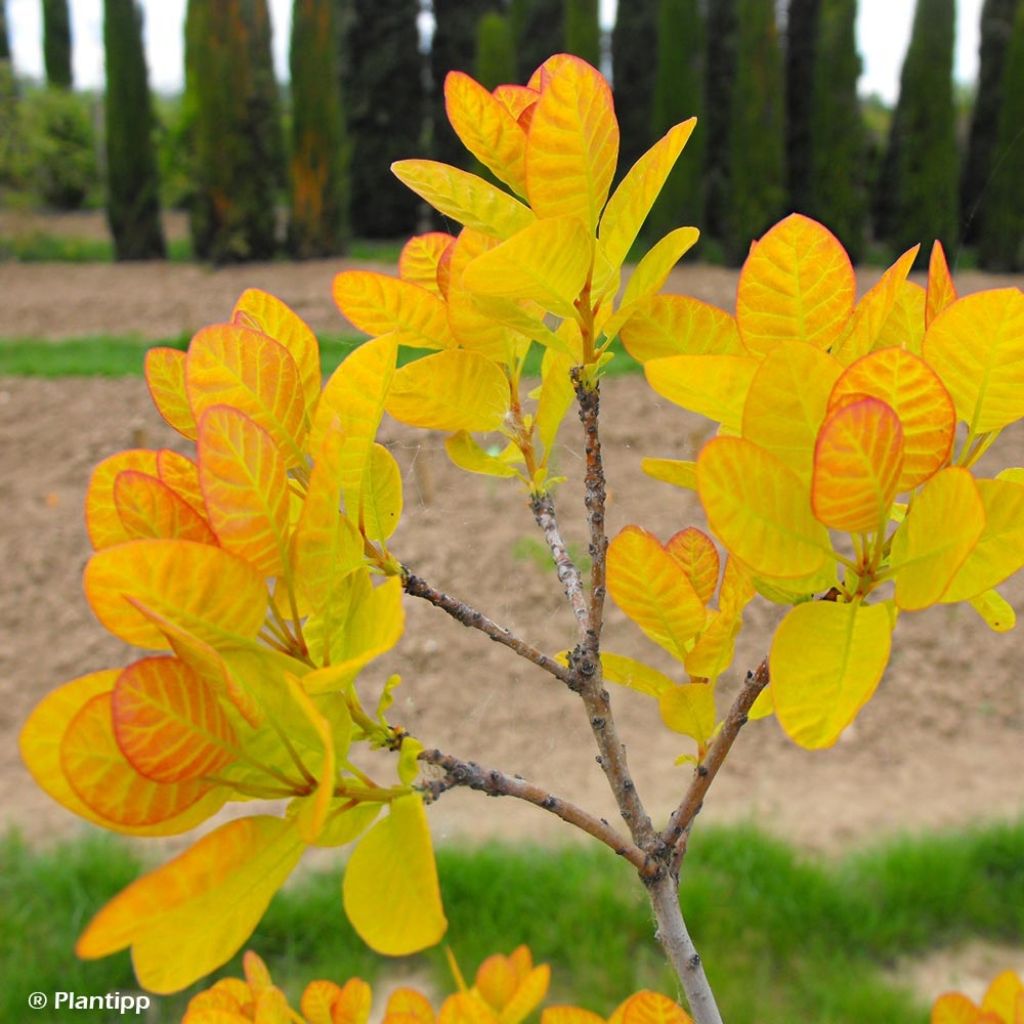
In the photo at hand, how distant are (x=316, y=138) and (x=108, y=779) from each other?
31.3 feet

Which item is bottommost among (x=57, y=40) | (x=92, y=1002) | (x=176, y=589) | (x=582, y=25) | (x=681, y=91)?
(x=92, y=1002)

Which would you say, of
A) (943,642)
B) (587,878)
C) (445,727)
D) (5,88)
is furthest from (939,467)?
(5,88)

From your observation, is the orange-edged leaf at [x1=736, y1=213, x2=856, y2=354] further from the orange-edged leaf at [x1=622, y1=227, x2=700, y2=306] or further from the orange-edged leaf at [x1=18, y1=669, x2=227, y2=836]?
the orange-edged leaf at [x1=18, y1=669, x2=227, y2=836]

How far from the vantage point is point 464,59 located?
12016 millimetres

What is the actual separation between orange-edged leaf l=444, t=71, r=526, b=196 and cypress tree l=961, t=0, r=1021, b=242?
31.7ft

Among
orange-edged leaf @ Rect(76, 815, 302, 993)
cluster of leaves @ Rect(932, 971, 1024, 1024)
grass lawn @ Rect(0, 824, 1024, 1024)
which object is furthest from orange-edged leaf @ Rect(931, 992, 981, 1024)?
grass lawn @ Rect(0, 824, 1024, 1024)

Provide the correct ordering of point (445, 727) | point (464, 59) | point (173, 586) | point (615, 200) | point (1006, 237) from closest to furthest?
point (173, 586) < point (615, 200) < point (445, 727) < point (1006, 237) < point (464, 59)

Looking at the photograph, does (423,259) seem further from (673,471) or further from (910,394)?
(910,394)

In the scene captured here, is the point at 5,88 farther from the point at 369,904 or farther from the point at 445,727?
the point at 369,904

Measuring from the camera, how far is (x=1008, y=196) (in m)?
7.27

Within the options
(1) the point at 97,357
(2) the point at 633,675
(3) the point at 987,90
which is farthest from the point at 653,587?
(3) the point at 987,90

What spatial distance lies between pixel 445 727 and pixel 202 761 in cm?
294

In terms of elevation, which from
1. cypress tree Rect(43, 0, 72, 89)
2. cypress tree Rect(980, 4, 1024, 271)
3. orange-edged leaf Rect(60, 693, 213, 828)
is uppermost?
cypress tree Rect(43, 0, 72, 89)

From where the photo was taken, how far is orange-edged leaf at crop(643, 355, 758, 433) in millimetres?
448
